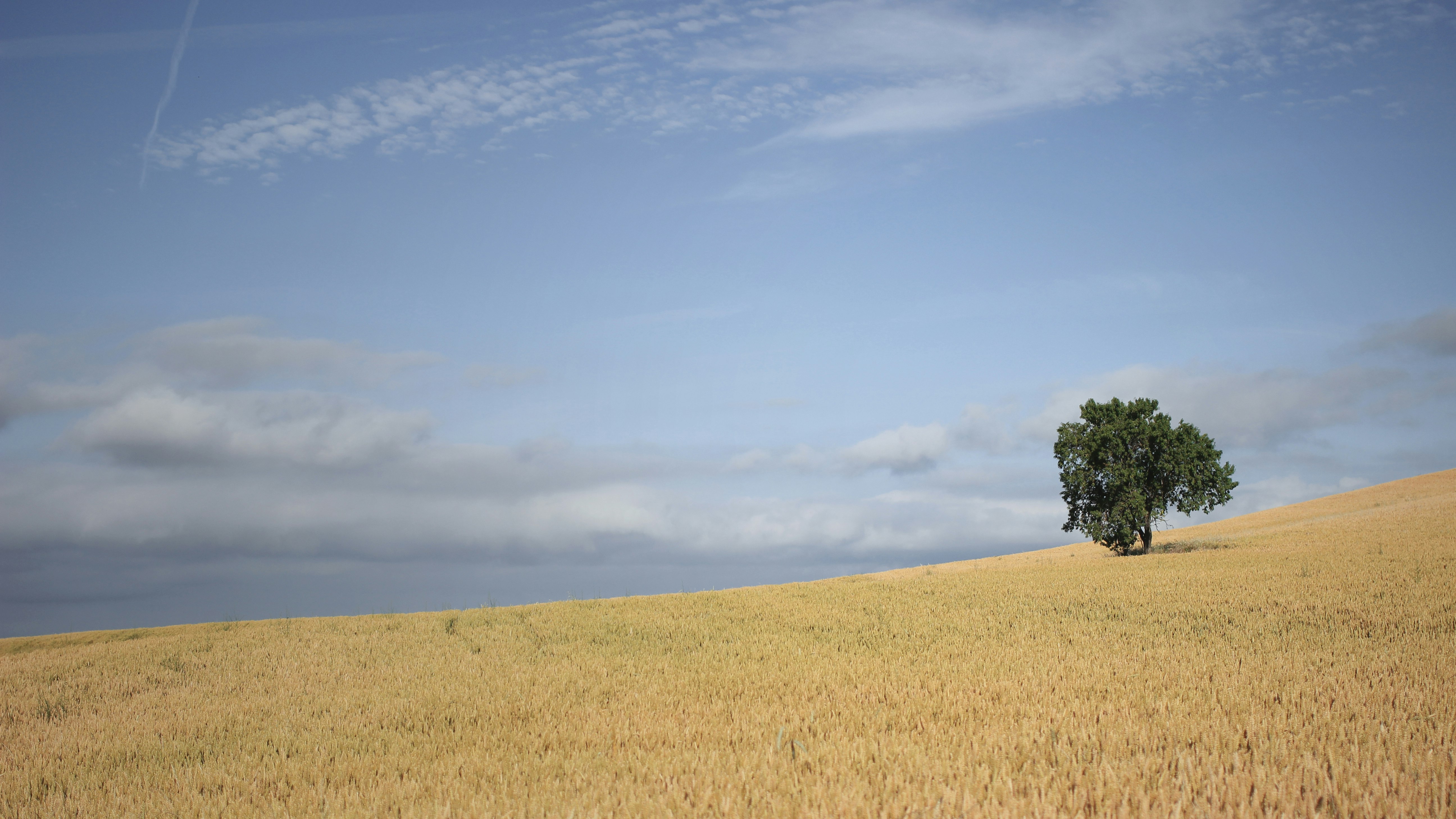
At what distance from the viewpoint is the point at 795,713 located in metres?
7.76

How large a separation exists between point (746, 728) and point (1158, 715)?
4064 mm

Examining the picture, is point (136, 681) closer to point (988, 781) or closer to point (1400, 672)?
point (988, 781)

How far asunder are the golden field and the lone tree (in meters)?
21.4

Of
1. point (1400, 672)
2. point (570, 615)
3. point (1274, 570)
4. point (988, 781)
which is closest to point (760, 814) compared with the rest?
point (988, 781)

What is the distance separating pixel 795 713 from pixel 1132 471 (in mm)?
35509

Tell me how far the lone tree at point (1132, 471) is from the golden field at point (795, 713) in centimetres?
Answer: 2141

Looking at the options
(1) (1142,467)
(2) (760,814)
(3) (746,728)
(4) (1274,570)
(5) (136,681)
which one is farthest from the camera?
(1) (1142,467)

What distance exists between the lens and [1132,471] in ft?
123

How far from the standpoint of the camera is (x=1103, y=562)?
2558 centimetres

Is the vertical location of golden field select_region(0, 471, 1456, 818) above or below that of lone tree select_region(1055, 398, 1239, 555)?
below

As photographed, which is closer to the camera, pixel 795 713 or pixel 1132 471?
pixel 795 713

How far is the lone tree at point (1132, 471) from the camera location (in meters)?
37.8

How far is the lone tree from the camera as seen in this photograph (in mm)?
37812

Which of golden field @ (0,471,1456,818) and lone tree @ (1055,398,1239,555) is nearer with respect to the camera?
golden field @ (0,471,1456,818)
